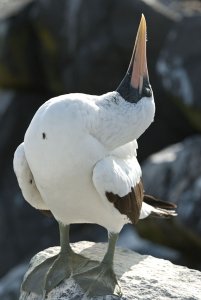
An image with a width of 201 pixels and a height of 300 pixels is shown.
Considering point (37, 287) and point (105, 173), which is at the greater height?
point (105, 173)

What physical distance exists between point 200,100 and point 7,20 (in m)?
3.34

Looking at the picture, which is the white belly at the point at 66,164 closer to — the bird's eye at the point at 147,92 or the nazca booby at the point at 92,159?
the nazca booby at the point at 92,159

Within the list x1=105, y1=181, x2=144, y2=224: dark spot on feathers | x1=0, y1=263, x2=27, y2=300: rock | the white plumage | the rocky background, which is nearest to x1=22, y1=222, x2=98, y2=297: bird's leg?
the white plumage

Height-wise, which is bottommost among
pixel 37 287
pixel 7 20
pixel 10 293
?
pixel 10 293

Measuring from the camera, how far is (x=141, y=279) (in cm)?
480

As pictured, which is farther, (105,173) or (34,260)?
(34,260)

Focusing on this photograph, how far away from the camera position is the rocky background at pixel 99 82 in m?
9.04

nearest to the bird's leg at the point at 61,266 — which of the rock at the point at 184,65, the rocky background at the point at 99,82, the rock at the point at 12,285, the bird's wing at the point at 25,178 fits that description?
the bird's wing at the point at 25,178

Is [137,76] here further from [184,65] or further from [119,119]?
[184,65]

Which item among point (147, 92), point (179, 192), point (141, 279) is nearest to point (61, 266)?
point (141, 279)

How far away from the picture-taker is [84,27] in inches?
416

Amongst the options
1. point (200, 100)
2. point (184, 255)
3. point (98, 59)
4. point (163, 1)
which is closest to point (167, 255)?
point (184, 255)

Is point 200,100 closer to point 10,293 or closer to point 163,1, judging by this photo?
point 163,1

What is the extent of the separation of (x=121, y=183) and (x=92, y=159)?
209 mm
